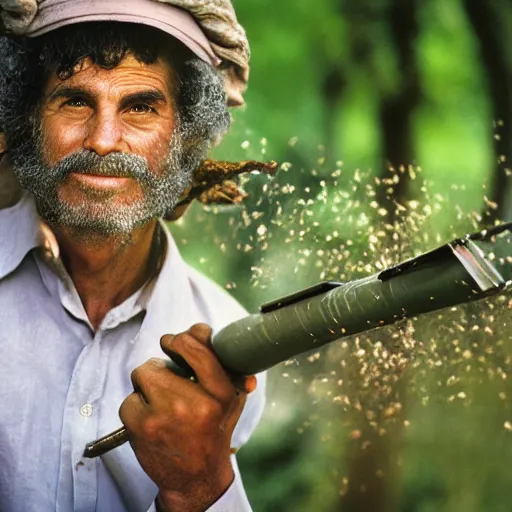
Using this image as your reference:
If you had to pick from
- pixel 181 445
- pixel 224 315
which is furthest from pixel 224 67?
pixel 181 445

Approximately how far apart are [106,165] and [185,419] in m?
0.47

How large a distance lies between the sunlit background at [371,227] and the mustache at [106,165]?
195 mm

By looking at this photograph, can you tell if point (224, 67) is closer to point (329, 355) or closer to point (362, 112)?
point (362, 112)

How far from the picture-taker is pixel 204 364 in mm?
1695

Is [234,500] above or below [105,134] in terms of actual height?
below

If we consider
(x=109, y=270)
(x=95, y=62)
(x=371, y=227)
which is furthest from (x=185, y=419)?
(x=95, y=62)

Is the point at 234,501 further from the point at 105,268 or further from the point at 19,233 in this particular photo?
the point at 19,233

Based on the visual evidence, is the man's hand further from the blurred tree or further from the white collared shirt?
the blurred tree

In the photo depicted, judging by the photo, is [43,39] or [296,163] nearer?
[43,39]

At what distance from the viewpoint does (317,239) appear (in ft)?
6.54

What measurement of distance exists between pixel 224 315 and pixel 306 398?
0.23 metres

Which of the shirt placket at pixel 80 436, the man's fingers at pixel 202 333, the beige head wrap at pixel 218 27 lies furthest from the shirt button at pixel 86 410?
the beige head wrap at pixel 218 27

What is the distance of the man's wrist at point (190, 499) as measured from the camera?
179cm

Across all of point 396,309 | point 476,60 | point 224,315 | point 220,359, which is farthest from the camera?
point 476,60
